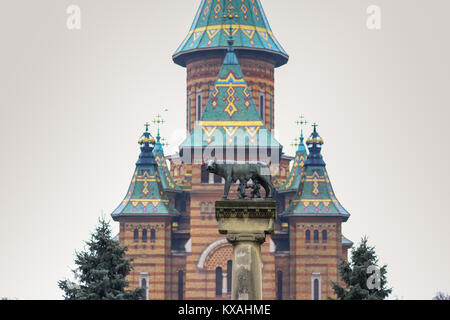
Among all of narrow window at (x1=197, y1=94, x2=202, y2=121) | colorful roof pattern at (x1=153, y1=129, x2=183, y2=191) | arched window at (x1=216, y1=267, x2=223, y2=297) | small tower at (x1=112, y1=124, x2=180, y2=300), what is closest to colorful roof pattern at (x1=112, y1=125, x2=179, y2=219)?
small tower at (x1=112, y1=124, x2=180, y2=300)

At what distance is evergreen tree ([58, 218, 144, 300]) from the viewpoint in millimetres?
56406

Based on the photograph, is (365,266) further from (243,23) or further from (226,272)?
(243,23)

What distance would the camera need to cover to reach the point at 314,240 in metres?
87.4

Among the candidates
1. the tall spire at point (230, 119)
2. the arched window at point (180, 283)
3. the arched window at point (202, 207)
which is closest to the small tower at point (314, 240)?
the tall spire at point (230, 119)

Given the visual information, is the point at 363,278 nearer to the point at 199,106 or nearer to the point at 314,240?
the point at 314,240

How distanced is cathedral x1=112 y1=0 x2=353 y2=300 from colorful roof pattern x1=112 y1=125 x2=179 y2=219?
2.3 inches

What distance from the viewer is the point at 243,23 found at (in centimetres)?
9338

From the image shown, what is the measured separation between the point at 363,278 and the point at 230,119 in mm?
28050

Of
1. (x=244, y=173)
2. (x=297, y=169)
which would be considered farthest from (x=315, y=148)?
(x=244, y=173)

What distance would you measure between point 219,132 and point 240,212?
44.4 m

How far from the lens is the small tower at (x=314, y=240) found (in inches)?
3420

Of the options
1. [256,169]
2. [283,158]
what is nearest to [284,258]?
[283,158]

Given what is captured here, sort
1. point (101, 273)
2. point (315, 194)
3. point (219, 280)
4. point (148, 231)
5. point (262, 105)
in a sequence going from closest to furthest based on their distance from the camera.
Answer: point (101, 273) < point (219, 280) < point (148, 231) < point (315, 194) < point (262, 105)

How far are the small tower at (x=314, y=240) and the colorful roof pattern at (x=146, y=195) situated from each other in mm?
7272
